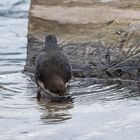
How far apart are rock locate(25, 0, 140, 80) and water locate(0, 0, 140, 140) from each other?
0.68ft

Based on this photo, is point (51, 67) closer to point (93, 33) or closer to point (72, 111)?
point (93, 33)

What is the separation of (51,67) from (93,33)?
74 centimetres

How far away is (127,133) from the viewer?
577 cm

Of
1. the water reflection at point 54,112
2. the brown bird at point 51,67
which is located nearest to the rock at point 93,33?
the brown bird at point 51,67

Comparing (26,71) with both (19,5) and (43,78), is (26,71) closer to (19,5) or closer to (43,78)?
(43,78)

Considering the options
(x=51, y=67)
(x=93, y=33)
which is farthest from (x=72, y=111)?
(x=93, y=33)

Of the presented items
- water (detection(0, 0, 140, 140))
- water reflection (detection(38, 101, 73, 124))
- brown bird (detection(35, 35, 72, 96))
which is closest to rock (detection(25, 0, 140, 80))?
water (detection(0, 0, 140, 140))

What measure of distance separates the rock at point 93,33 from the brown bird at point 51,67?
0.34 m

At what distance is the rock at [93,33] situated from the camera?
26.6 feet

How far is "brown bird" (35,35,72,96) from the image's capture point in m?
7.96

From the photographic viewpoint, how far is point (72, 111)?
6824 mm

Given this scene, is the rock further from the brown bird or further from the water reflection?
the water reflection

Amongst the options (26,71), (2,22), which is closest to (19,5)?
(2,22)

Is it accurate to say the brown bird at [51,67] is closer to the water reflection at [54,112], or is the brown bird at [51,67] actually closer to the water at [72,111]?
the water at [72,111]
